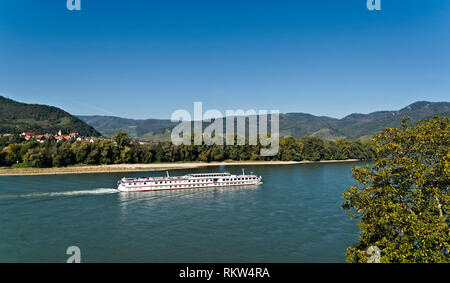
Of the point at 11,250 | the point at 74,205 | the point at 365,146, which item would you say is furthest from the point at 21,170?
the point at 365,146

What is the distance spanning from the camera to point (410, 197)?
12.4 m

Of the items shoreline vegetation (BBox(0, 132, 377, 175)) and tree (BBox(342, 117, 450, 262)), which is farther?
shoreline vegetation (BBox(0, 132, 377, 175))

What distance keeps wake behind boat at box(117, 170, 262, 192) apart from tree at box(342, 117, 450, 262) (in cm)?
3834

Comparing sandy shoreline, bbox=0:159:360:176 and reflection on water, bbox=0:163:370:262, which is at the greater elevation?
sandy shoreline, bbox=0:159:360:176

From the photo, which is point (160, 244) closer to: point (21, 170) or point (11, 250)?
point (11, 250)

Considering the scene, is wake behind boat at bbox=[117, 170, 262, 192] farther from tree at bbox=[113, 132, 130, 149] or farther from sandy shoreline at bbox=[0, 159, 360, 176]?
tree at bbox=[113, 132, 130, 149]

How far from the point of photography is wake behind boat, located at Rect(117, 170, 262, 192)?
152ft

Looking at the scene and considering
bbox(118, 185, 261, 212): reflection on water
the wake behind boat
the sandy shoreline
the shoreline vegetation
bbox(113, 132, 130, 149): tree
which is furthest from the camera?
bbox(113, 132, 130, 149): tree

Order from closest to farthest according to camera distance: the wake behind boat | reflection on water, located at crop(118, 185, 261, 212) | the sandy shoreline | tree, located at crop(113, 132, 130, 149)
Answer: reflection on water, located at crop(118, 185, 261, 212), the wake behind boat, the sandy shoreline, tree, located at crop(113, 132, 130, 149)

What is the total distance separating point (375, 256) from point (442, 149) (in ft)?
16.9

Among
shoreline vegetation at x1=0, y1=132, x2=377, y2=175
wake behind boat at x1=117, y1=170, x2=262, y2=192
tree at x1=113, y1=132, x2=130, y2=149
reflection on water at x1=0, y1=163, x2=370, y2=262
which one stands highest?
tree at x1=113, y1=132, x2=130, y2=149

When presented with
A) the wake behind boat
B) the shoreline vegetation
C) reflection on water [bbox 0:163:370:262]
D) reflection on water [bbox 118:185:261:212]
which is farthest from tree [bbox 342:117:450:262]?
the shoreline vegetation

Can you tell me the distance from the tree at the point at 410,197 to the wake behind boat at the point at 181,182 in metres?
38.3

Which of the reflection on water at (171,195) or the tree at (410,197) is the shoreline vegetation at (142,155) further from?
the tree at (410,197)
